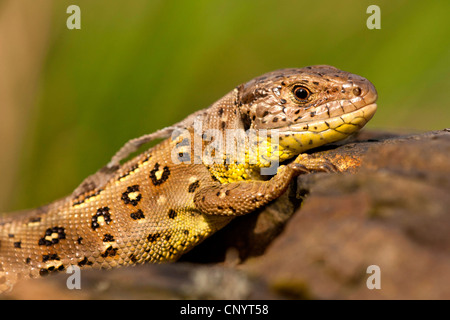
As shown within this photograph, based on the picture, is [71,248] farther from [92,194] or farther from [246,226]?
[246,226]

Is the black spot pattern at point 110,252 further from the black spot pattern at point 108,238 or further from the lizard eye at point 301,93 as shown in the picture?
the lizard eye at point 301,93

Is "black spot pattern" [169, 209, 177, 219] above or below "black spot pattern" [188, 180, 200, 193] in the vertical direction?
below

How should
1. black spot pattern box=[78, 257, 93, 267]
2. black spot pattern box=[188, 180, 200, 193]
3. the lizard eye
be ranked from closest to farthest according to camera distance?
the lizard eye → black spot pattern box=[78, 257, 93, 267] → black spot pattern box=[188, 180, 200, 193]

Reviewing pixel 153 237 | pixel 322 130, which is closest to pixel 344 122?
pixel 322 130

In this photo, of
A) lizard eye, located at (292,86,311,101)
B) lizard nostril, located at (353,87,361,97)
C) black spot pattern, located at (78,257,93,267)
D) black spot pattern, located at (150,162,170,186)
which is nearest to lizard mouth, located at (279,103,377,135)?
lizard nostril, located at (353,87,361,97)

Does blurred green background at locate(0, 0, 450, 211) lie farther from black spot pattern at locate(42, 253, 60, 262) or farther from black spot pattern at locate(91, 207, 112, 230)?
black spot pattern at locate(42, 253, 60, 262)
